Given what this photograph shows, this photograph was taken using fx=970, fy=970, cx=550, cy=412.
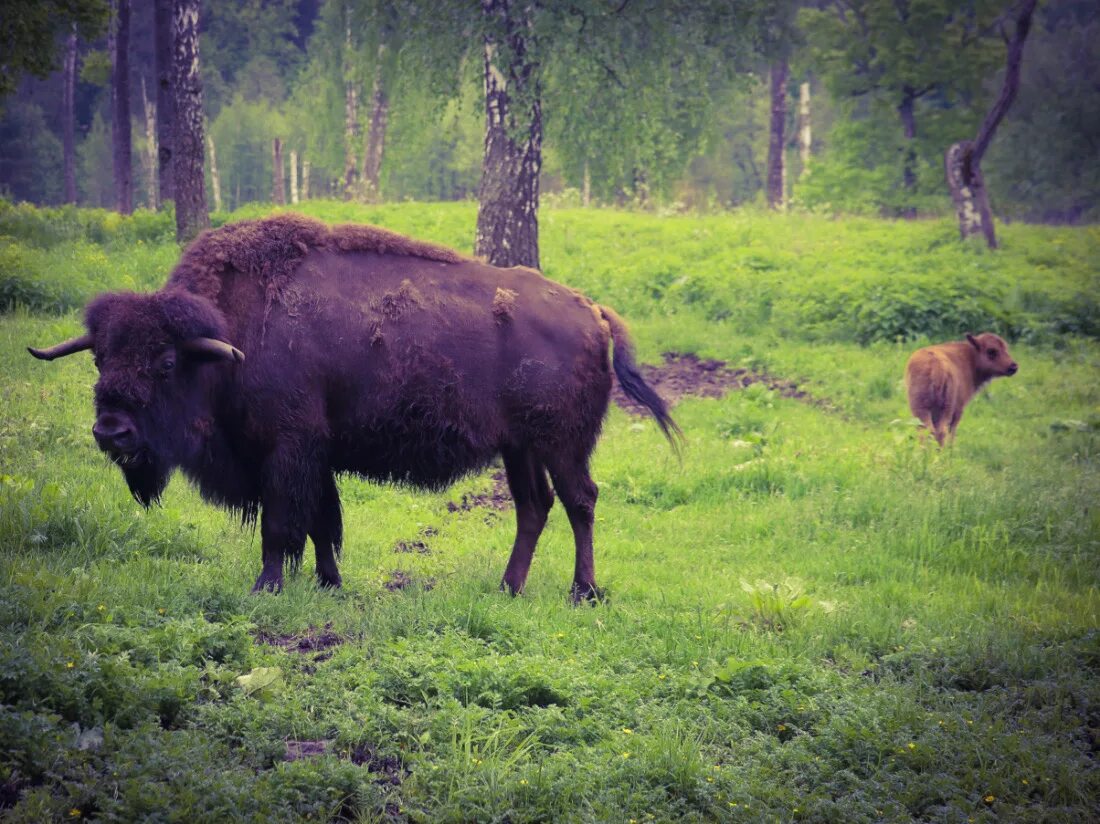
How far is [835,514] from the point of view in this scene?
8.27m

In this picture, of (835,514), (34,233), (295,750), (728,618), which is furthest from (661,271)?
(295,750)

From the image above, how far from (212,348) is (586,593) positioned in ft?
9.18

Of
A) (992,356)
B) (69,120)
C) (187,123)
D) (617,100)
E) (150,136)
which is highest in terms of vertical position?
(150,136)

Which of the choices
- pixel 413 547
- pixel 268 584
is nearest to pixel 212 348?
pixel 268 584

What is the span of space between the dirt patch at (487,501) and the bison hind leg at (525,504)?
6.01 ft

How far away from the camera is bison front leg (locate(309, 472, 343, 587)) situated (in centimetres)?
622

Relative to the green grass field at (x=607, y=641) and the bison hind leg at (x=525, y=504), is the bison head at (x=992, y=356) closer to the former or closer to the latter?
the green grass field at (x=607, y=641)

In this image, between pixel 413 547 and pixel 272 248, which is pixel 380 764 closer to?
pixel 413 547

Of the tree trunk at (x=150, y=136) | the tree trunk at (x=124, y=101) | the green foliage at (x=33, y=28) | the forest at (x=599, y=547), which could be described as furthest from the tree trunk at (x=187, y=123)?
the tree trunk at (x=150, y=136)

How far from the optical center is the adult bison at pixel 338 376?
5.57 m

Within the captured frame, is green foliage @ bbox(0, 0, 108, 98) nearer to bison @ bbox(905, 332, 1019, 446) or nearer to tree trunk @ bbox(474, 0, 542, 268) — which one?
tree trunk @ bbox(474, 0, 542, 268)

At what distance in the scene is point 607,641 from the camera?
5.44 m

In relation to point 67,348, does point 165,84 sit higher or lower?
higher

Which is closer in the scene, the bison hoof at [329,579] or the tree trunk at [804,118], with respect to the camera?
the bison hoof at [329,579]
